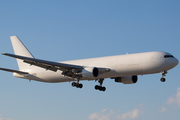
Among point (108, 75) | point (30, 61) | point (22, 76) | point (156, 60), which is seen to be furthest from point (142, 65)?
point (22, 76)

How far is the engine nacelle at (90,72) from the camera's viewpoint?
42.0m

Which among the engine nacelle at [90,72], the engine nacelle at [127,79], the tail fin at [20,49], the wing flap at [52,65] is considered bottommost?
the engine nacelle at [127,79]

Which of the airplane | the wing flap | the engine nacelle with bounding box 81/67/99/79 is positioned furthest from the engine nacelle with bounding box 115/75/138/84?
the wing flap

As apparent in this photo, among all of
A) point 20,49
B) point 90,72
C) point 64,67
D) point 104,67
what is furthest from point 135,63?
point 20,49

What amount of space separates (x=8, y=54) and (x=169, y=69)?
71.9 feet

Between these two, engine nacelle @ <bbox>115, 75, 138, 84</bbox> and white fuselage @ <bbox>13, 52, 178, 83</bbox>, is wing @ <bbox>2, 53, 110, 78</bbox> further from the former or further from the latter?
engine nacelle @ <bbox>115, 75, 138, 84</bbox>

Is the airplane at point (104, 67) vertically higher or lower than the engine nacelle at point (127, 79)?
higher

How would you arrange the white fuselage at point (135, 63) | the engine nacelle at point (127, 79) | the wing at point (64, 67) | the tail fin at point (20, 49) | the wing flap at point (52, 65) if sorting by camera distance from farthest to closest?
the tail fin at point (20, 49)
the engine nacelle at point (127, 79)
the wing at point (64, 67)
the wing flap at point (52, 65)
the white fuselage at point (135, 63)

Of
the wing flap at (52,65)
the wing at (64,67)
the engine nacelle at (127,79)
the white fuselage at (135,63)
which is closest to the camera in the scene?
the white fuselage at (135,63)

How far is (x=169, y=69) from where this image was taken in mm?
40406

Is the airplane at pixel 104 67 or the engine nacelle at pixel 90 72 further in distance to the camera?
the engine nacelle at pixel 90 72

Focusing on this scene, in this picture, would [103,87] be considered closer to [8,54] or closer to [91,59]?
[91,59]

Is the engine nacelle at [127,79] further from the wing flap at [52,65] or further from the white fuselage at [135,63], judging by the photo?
the wing flap at [52,65]

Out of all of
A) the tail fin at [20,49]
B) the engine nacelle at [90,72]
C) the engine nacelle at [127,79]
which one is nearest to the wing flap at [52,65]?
the engine nacelle at [90,72]
